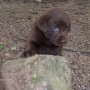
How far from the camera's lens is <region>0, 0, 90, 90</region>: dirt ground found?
4.18 metres

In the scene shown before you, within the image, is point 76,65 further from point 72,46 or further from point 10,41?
point 10,41

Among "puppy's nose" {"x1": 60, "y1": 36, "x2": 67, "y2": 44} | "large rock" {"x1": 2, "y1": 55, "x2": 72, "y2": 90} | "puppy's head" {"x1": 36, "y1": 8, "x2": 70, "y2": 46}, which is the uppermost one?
"puppy's head" {"x1": 36, "y1": 8, "x2": 70, "y2": 46}

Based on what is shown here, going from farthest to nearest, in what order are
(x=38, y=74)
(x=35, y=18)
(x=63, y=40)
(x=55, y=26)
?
(x=35, y=18) → (x=55, y=26) → (x=63, y=40) → (x=38, y=74)

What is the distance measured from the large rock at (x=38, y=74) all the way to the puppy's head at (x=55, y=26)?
0.96 feet

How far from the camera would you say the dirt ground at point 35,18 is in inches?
165

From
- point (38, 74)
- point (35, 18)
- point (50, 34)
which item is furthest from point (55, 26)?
point (35, 18)

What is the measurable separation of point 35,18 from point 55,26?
254 centimetres

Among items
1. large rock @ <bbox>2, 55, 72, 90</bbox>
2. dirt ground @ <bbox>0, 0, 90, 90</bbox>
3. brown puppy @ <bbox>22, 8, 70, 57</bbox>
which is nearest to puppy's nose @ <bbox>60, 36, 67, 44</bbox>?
brown puppy @ <bbox>22, 8, 70, 57</bbox>

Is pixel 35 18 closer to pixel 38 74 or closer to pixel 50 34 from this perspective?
pixel 50 34

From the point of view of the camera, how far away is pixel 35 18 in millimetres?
5895

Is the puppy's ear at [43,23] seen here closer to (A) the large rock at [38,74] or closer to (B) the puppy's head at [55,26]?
(B) the puppy's head at [55,26]

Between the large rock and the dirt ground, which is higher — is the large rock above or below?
above

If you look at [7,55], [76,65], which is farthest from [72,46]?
[7,55]

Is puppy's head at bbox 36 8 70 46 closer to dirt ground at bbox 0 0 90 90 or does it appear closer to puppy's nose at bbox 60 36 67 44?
puppy's nose at bbox 60 36 67 44
